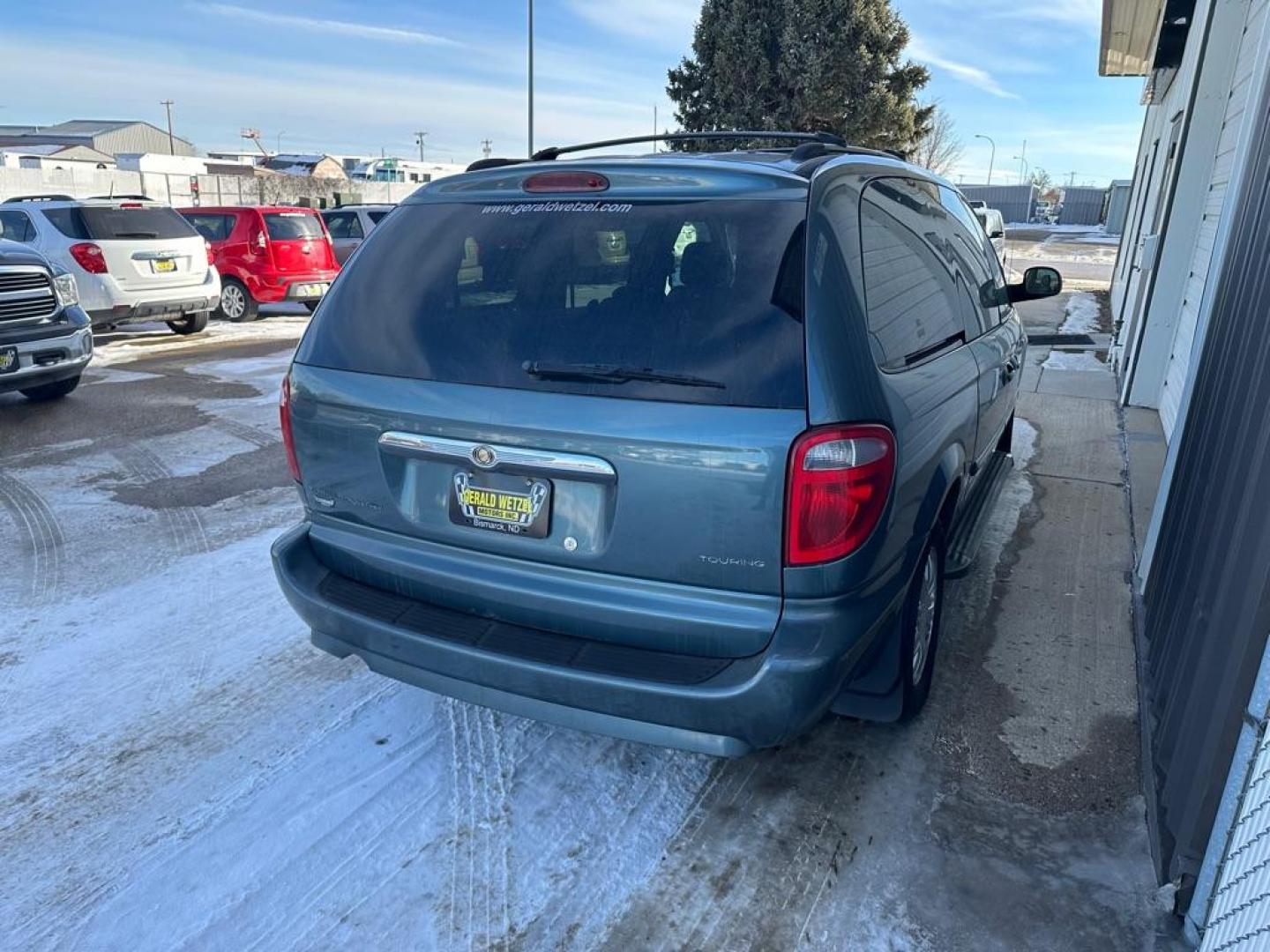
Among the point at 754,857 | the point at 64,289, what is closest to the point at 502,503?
the point at 754,857

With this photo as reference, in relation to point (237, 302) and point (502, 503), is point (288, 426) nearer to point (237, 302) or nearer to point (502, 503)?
point (502, 503)

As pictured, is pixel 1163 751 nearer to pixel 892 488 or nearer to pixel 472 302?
pixel 892 488

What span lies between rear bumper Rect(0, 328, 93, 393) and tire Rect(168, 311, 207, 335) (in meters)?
4.38

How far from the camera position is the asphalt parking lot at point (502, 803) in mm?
2229

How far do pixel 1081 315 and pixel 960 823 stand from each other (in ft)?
47.0

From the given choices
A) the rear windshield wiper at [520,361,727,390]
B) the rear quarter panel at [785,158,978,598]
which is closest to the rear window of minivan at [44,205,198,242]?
the rear windshield wiper at [520,361,727,390]

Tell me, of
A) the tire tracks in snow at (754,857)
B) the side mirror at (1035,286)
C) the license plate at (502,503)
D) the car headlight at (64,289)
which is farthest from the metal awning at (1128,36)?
the car headlight at (64,289)

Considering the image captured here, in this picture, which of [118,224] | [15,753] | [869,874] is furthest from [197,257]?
[869,874]

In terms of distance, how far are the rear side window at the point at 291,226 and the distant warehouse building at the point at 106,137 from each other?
3351 inches

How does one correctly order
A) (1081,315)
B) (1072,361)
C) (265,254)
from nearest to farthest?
(1072,361), (265,254), (1081,315)

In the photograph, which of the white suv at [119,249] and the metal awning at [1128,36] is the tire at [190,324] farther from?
the metal awning at [1128,36]

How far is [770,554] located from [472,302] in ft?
3.71

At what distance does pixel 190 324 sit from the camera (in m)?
11.7

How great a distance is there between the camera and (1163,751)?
2598 millimetres
